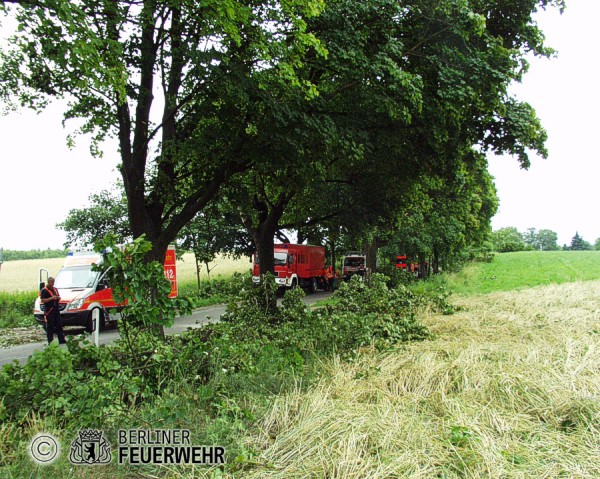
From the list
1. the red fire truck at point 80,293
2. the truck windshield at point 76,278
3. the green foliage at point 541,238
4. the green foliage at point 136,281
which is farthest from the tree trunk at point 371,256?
the green foliage at point 541,238

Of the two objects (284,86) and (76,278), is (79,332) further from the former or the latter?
(284,86)

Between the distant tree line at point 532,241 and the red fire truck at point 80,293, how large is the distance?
8776cm

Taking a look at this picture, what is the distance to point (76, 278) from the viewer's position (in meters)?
15.6

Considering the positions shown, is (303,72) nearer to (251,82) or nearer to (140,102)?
(251,82)

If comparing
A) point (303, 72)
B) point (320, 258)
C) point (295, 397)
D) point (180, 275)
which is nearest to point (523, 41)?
point (303, 72)

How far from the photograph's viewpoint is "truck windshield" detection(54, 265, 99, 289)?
1542cm

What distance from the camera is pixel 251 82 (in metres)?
7.54

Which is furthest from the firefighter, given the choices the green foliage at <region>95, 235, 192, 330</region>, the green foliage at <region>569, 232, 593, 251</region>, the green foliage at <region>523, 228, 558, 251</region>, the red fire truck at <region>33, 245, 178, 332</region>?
the green foliage at <region>523, 228, 558, 251</region>

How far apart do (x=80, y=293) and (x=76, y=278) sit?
1029 millimetres

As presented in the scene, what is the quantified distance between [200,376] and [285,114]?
4.67 meters

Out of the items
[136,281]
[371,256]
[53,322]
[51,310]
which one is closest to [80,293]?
[53,322]

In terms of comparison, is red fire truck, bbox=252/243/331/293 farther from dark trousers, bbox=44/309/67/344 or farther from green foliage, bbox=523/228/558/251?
green foliage, bbox=523/228/558/251

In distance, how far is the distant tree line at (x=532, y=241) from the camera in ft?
324

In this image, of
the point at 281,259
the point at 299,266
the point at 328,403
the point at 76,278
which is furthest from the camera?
the point at 299,266
